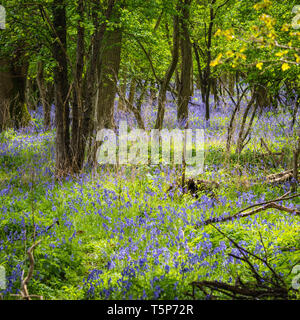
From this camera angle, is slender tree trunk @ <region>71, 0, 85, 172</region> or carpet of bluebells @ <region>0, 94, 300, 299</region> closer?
carpet of bluebells @ <region>0, 94, 300, 299</region>

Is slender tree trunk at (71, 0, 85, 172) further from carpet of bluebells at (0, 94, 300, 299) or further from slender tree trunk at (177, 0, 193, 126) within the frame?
slender tree trunk at (177, 0, 193, 126)

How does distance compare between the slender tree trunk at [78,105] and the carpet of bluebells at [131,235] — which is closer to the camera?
the carpet of bluebells at [131,235]

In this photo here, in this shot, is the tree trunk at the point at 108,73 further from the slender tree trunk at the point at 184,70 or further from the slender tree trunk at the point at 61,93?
the slender tree trunk at the point at 184,70

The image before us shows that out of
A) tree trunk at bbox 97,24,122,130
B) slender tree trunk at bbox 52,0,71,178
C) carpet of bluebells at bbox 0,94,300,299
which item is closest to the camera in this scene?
carpet of bluebells at bbox 0,94,300,299

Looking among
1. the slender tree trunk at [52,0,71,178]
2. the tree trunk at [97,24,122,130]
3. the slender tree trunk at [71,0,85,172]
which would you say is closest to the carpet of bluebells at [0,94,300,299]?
the slender tree trunk at [52,0,71,178]

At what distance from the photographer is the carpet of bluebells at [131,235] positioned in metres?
3.40

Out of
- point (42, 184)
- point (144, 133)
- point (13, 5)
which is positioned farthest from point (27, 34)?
point (144, 133)

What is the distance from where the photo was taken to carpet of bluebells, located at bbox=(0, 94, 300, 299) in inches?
134

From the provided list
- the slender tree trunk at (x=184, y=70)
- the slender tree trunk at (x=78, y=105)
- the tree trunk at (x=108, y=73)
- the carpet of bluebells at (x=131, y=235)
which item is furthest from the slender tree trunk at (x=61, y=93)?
the slender tree trunk at (x=184, y=70)

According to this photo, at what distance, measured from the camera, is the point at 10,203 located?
222 inches

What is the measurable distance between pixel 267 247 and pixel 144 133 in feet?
24.1

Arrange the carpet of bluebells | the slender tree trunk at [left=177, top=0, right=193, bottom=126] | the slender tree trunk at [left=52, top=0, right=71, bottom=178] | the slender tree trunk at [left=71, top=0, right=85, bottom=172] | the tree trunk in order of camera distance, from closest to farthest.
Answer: the carpet of bluebells < the slender tree trunk at [left=52, top=0, right=71, bottom=178] < the slender tree trunk at [left=71, top=0, right=85, bottom=172] < the tree trunk < the slender tree trunk at [left=177, top=0, right=193, bottom=126]
